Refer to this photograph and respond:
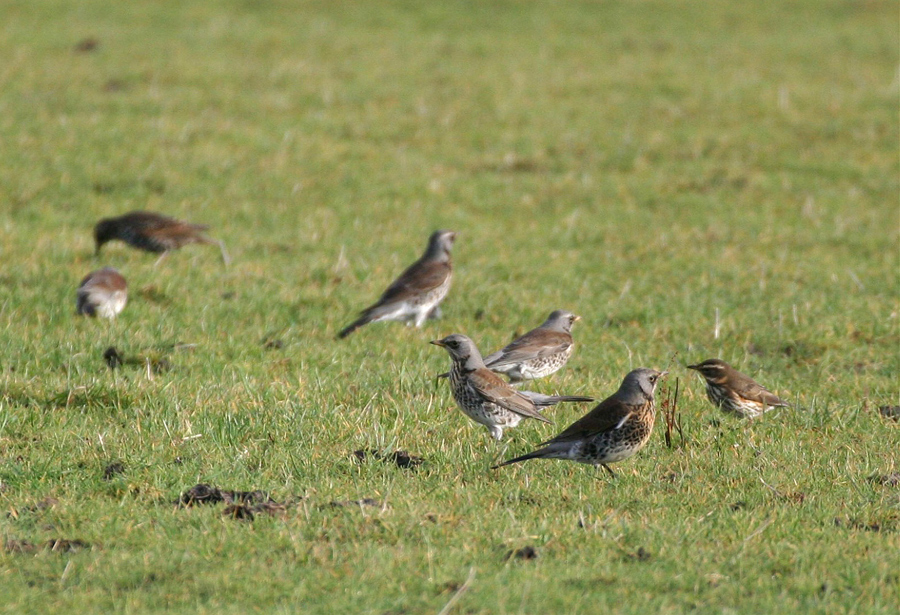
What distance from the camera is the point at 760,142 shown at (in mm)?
18844

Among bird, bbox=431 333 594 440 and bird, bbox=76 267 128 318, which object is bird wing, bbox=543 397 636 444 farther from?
bird, bbox=76 267 128 318

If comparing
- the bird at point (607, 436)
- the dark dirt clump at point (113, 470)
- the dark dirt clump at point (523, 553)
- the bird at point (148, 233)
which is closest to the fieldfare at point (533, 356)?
the bird at point (607, 436)

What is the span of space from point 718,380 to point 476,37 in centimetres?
1793

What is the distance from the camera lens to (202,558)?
18.4 feet

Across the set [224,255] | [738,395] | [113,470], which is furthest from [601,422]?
[224,255]

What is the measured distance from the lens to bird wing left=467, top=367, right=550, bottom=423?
7496 mm

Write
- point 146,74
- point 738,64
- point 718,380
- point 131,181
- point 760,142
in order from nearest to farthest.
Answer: point 718,380
point 131,181
point 760,142
point 146,74
point 738,64

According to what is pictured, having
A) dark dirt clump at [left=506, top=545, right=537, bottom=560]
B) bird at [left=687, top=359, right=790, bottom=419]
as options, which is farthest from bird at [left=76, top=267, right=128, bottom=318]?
dark dirt clump at [left=506, top=545, right=537, bottom=560]

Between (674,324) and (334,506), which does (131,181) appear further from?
(334,506)

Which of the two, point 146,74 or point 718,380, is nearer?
point 718,380

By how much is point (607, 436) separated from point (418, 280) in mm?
4398

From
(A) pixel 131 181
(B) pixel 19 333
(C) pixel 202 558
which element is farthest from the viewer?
(A) pixel 131 181

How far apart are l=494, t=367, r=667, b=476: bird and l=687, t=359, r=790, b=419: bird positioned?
123 cm

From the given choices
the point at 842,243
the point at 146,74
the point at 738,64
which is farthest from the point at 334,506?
the point at 738,64
